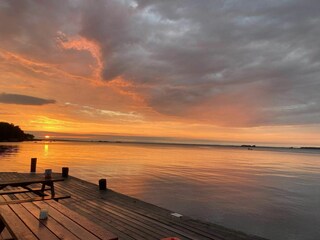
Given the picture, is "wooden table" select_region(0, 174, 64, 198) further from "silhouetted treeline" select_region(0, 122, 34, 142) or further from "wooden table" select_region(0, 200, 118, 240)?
"silhouetted treeline" select_region(0, 122, 34, 142)

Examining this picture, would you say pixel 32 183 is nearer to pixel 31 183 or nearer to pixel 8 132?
pixel 31 183

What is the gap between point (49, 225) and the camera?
4.40 meters

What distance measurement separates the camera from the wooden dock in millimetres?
7453

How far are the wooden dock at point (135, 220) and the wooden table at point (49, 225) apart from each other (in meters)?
1.64

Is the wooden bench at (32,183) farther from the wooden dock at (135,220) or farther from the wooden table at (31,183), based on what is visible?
the wooden dock at (135,220)

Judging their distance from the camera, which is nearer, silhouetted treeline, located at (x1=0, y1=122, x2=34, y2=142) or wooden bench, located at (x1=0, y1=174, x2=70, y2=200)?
wooden bench, located at (x1=0, y1=174, x2=70, y2=200)

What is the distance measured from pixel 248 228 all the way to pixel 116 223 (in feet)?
24.4

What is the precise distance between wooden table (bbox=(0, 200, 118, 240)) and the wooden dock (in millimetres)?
1642

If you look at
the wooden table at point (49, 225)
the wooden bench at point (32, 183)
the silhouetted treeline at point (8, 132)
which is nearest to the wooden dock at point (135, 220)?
the wooden bench at point (32, 183)

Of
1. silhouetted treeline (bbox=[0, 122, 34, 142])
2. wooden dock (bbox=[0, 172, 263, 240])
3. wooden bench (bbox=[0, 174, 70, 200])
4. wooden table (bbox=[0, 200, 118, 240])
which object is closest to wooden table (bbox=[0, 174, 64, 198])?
wooden bench (bbox=[0, 174, 70, 200])

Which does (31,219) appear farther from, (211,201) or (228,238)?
(211,201)

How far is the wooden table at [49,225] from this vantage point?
13.0 feet

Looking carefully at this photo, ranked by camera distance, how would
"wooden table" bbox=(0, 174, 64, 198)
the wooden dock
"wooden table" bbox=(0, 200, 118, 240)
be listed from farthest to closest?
"wooden table" bbox=(0, 174, 64, 198) < the wooden dock < "wooden table" bbox=(0, 200, 118, 240)

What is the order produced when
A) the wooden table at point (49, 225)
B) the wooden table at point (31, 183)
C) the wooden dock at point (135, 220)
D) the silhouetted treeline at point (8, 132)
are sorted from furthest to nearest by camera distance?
the silhouetted treeline at point (8, 132), the wooden table at point (31, 183), the wooden dock at point (135, 220), the wooden table at point (49, 225)
